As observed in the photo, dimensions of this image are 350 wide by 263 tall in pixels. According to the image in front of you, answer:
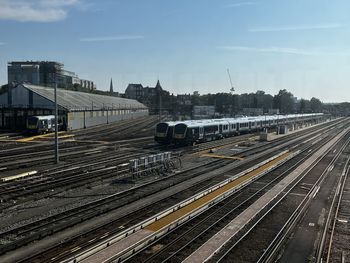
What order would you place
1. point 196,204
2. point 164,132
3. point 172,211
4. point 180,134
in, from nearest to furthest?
point 172,211
point 196,204
point 180,134
point 164,132

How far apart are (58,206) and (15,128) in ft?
182

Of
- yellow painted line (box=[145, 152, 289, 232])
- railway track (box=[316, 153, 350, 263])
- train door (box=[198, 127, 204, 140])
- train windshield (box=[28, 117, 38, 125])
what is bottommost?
railway track (box=[316, 153, 350, 263])

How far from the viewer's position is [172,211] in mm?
19281

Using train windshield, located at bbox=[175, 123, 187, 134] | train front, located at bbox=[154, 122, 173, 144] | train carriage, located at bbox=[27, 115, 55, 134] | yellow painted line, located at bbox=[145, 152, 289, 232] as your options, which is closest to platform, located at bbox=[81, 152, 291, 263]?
yellow painted line, located at bbox=[145, 152, 289, 232]

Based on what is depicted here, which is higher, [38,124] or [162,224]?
[38,124]

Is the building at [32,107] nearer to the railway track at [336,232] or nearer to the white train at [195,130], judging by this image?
the white train at [195,130]

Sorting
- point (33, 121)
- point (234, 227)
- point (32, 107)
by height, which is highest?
point (32, 107)

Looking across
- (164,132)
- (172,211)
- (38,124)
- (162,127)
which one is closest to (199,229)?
(172,211)

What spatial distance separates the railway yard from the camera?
14335 mm

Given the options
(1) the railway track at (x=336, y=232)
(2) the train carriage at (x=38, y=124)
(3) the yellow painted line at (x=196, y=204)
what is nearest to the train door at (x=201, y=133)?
(3) the yellow painted line at (x=196, y=204)

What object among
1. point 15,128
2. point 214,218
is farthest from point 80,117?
point 214,218

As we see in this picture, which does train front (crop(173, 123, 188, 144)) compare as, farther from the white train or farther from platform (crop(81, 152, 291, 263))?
platform (crop(81, 152, 291, 263))

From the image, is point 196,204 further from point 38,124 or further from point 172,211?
point 38,124

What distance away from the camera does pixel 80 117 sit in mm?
77125
